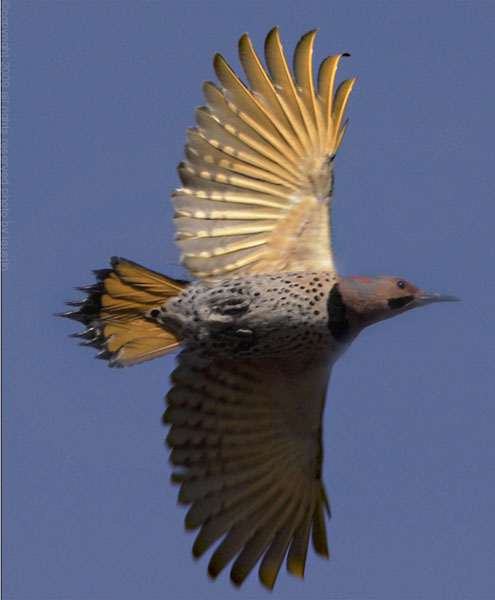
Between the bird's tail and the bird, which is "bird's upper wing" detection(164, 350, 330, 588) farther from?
the bird's tail

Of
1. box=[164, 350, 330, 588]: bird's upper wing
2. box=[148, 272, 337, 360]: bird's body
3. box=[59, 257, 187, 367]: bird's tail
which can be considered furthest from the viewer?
box=[164, 350, 330, 588]: bird's upper wing

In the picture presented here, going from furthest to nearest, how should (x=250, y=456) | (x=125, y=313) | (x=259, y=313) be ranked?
(x=250, y=456)
(x=125, y=313)
(x=259, y=313)

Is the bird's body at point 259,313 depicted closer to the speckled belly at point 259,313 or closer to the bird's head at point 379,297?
the speckled belly at point 259,313

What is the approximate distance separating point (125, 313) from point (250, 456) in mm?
1223

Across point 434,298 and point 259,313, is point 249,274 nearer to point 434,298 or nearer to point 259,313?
point 259,313

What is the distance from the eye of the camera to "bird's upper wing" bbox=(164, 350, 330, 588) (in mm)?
8203

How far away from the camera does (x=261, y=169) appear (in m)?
7.88

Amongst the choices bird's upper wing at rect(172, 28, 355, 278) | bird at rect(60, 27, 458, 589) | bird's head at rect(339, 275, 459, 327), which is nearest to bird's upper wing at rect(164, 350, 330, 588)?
bird at rect(60, 27, 458, 589)

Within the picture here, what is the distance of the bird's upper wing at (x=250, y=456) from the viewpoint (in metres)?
8.20

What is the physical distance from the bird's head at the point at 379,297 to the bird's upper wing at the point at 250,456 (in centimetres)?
53

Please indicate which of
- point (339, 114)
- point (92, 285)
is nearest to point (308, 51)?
point (339, 114)

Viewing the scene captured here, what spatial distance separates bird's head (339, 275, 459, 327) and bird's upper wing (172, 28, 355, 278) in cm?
24

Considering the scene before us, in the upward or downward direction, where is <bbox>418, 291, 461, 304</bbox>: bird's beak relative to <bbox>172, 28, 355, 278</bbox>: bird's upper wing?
downward

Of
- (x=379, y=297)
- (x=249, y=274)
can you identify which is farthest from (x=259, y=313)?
(x=379, y=297)
